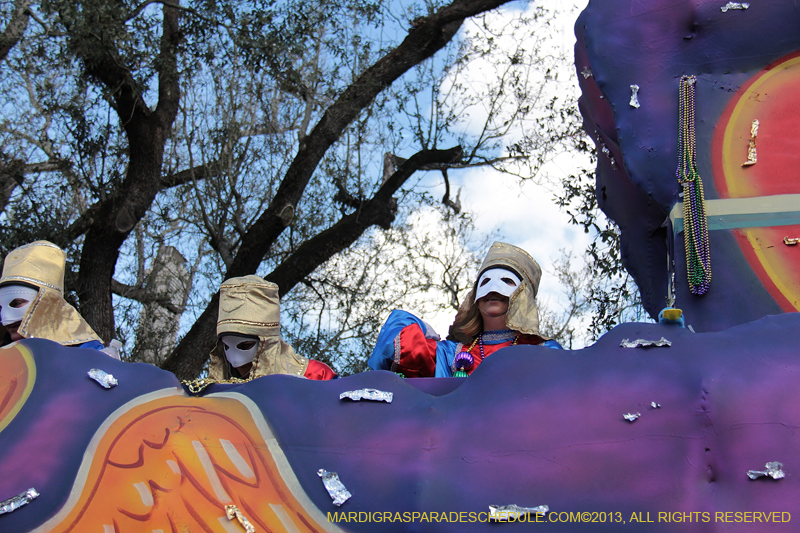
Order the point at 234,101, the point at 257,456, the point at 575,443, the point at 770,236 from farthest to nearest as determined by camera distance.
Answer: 1. the point at 234,101
2. the point at 770,236
3. the point at 257,456
4. the point at 575,443

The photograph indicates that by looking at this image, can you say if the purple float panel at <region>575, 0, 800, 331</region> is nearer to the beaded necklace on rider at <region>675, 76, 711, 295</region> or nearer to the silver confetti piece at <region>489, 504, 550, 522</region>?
the beaded necklace on rider at <region>675, 76, 711, 295</region>

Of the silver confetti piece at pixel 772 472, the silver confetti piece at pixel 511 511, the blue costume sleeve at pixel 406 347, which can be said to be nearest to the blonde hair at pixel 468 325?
the blue costume sleeve at pixel 406 347

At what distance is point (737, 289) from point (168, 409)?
1871 millimetres

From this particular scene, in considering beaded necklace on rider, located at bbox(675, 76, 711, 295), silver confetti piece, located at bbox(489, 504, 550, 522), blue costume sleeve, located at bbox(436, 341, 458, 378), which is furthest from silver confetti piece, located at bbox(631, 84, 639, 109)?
silver confetti piece, located at bbox(489, 504, 550, 522)

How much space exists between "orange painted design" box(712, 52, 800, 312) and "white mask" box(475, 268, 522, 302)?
3.42 feet

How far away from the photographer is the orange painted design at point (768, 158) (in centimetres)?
255

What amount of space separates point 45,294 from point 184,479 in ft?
5.67

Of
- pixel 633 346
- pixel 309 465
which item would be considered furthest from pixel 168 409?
pixel 633 346

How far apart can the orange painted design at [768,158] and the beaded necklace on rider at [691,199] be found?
8cm

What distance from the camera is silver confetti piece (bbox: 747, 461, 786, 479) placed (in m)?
2.00

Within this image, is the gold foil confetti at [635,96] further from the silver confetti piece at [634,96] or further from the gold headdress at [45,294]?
the gold headdress at [45,294]

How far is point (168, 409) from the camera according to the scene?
8.00ft

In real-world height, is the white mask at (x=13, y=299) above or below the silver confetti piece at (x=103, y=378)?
above

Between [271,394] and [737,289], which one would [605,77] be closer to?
[737,289]
